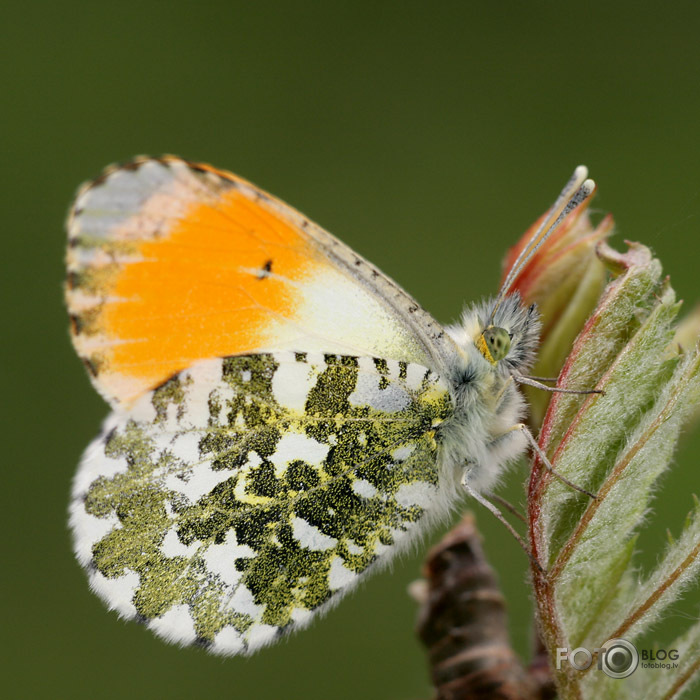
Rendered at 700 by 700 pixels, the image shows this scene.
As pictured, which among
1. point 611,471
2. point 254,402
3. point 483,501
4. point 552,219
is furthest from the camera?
point 254,402

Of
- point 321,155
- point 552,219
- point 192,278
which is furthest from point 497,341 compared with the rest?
point 321,155

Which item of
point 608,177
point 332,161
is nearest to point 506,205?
point 608,177

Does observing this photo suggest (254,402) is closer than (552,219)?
No

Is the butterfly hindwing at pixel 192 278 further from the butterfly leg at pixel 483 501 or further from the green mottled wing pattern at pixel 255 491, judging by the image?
the butterfly leg at pixel 483 501

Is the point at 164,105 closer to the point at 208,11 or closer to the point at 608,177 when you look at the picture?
the point at 208,11

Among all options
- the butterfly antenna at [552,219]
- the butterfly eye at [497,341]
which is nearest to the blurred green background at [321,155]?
the butterfly eye at [497,341]

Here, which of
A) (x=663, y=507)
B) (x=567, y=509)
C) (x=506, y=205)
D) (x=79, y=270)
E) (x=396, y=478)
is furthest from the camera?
(x=506, y=205)

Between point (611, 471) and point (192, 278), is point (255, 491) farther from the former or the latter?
point (611, 471)
